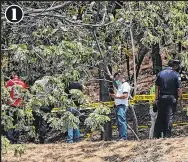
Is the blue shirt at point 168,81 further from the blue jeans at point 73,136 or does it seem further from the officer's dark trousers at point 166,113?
the blue jeans at point 73,136

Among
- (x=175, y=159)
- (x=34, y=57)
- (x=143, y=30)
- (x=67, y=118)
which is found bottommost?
(x=175, y=159)

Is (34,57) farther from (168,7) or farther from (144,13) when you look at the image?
(168,7)

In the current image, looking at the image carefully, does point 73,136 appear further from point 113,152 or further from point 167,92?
point 167,92

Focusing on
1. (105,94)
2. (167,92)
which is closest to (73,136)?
(105,94)

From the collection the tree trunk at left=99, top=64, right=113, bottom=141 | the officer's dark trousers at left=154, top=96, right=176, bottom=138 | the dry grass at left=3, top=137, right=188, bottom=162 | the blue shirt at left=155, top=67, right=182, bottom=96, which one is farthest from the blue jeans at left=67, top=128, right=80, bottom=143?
the blue shirt at left=155, top=67, right=182, bottom=96

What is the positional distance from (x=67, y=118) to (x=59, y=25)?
1383 millimetres

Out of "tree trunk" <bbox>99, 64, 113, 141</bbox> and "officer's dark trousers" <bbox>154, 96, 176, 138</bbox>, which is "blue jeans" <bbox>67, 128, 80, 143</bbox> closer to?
"tree trunk" <bbox>99, 64, 113, 141</bbox>

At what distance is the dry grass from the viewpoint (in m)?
10.5

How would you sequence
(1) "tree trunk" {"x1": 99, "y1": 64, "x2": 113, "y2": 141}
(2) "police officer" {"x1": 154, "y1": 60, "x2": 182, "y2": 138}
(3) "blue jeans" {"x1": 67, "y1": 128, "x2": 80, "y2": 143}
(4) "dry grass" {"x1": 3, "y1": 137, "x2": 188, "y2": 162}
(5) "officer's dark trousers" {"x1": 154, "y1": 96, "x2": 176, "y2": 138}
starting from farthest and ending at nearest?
(1) "tree trunk" {"x1": 99, "y1": 64, "x2": 113, "y2": 141} → (3) "blue jeans" {"x1": 67, "y1": 128, "x2": 80, "y2": 143} → (5) "officer's dark trousers" {"x1": 154, "y1": 96, "x2": 176, "y2": 138} → (2) "police officer" {"x1": 154, "y1": 60, "x2": 182, "y2": 138} → (4) "dry grass" {"x1": 3, "y1": 137, "x2": 188, "y2": 162}

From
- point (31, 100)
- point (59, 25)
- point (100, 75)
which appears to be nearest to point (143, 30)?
point (100, 75)

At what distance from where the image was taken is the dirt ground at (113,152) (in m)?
10.5

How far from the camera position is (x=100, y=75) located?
543 inches

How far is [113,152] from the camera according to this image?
11.2 m

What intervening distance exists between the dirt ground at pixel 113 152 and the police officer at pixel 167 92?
47 centimetres
